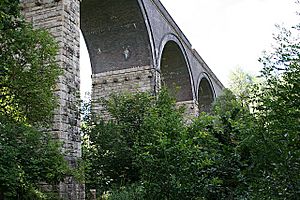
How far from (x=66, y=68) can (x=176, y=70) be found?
11.8 metres

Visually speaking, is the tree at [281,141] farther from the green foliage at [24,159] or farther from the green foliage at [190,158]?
the green foliage at [24,159]

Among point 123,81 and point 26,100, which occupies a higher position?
point 123,81

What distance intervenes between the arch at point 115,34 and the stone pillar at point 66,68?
4357 mm

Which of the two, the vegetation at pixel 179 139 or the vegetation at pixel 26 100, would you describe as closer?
the vegetation at pixel 179 139

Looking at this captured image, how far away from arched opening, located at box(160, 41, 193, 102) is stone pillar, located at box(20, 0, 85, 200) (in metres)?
9.94

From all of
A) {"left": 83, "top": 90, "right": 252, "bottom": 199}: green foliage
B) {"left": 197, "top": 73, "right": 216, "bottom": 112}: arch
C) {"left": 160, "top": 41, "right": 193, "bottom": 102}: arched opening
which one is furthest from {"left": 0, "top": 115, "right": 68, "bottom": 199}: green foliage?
{"left": 197, "top": 73, "right": 216, "bottom": 112}: arch

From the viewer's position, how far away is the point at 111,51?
13.3 metres

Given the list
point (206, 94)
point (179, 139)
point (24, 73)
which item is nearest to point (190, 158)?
point (179, 139)

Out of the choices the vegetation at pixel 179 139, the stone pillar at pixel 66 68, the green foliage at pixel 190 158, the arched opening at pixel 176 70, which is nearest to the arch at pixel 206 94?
the arched opening at pixel 176 70

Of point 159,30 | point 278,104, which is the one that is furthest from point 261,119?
point 159,30

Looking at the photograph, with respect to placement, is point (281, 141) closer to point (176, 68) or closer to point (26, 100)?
point (26, 100)

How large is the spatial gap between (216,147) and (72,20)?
401cm

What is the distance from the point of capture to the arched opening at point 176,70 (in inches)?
700

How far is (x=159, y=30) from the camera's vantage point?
14.7m
